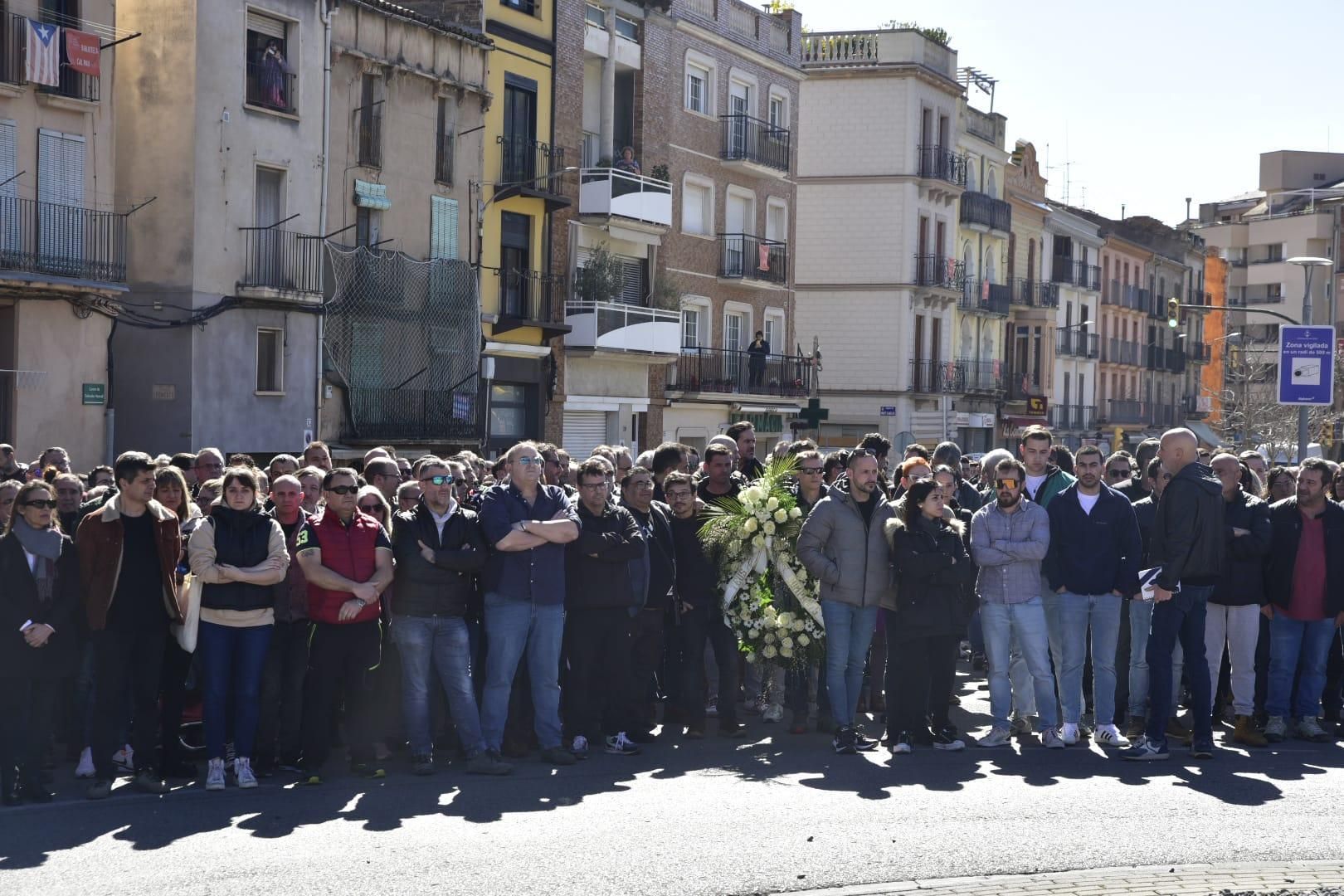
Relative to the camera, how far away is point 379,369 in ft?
103

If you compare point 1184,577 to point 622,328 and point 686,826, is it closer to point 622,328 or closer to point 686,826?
point 686,826

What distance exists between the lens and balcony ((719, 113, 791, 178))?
42812 millimetres

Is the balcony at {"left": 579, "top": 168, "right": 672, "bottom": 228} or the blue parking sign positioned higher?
the balcony at {"left": 579, "top": 168, "right": 672, "bottom": 228}

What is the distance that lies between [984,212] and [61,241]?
38.7 meters

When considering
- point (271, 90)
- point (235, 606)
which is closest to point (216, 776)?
point (235, 606)

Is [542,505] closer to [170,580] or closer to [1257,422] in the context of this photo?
[170,580]

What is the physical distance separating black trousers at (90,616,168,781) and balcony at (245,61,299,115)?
64.3 feet

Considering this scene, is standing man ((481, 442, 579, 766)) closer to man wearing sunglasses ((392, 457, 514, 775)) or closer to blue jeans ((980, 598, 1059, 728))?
man wearing sunglasses ((392, 457, 514, 775))

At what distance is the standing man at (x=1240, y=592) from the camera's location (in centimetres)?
1261

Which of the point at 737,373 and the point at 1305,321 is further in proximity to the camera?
the point at 737,373

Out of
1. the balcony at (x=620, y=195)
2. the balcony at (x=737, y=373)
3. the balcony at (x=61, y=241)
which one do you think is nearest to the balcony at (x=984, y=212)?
the balcony at (x=737, y=373)

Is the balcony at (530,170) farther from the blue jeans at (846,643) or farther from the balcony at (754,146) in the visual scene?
the blue jeans at (846,643)

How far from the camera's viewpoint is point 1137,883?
8586mm

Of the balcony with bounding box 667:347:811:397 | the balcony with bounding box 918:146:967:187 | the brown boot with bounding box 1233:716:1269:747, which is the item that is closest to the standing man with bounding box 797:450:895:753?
the brown boot with bounding box 1233:716:1269:747
